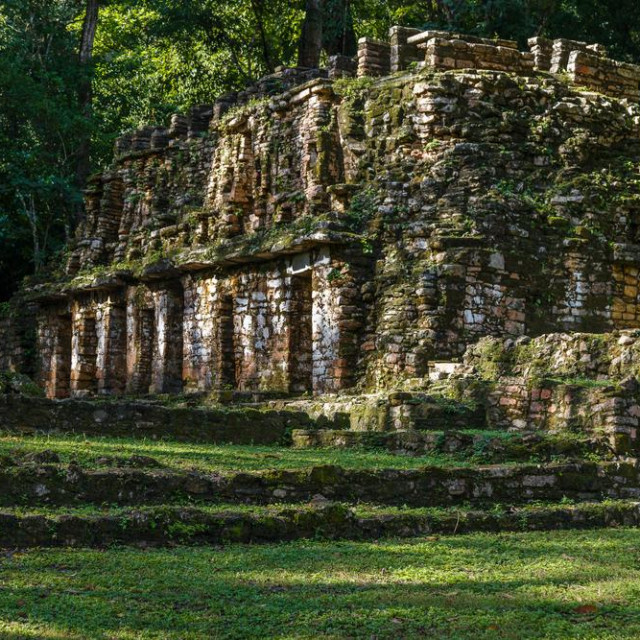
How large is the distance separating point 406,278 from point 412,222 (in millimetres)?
1118

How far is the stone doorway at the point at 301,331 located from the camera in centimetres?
2420

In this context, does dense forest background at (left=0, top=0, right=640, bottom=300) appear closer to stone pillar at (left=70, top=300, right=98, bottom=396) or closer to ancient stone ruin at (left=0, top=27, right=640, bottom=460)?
stone pillar at (left=70, top=300, right=98, bottom=396)

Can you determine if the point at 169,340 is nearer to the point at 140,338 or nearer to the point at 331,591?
the point at 140,338

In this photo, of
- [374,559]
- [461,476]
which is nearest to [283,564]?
[374,559]

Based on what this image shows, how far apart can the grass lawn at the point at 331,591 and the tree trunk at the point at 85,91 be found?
2954 centimetres

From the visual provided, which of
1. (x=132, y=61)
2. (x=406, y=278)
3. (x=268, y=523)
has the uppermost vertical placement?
(x=132, y=61)

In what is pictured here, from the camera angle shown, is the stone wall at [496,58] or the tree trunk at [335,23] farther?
the tree trunk at [335,23]

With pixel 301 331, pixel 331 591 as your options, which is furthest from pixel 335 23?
pixel 331 591

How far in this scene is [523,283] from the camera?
22.3 meters

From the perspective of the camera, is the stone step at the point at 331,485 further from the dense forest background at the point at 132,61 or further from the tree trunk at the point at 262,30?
the tree trunk at the point at 262,30

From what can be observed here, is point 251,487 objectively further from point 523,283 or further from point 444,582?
point 523,283

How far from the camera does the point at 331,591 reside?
8.96 m

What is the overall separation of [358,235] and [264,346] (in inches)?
130

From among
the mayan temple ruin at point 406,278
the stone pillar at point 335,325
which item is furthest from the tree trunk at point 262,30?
the stone pillar at point 335,325
